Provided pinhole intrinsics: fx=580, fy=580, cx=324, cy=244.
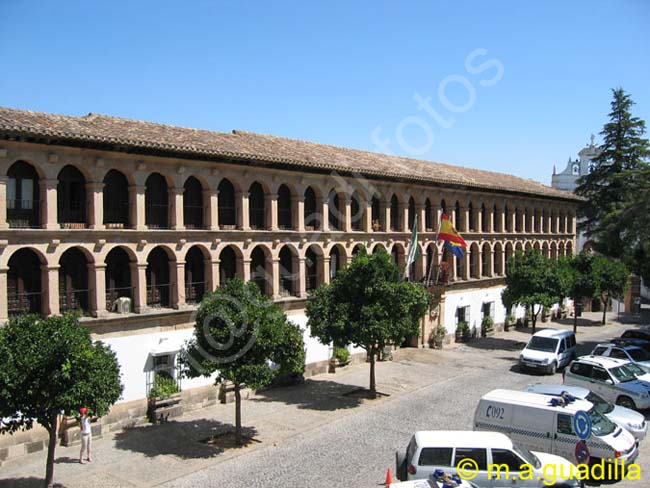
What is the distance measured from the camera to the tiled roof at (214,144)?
64.6 ft

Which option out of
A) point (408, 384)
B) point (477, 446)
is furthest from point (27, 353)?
point (408, 384)

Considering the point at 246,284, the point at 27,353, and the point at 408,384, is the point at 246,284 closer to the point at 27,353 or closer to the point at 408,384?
the point at 27,353

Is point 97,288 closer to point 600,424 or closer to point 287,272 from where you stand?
point 287,272

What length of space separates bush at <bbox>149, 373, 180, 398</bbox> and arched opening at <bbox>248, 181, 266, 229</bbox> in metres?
7.89

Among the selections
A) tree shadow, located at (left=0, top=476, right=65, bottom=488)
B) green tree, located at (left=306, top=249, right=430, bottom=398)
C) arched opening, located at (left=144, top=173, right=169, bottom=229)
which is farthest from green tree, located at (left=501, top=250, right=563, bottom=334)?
tree shadow, located at (left=0, top=476, right=65, bottom=488)

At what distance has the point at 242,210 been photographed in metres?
25.7

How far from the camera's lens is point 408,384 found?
89.8 feet

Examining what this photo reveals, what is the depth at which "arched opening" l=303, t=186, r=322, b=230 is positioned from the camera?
29.3 metres

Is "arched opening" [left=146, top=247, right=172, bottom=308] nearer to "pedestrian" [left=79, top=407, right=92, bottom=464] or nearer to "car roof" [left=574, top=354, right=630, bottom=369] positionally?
"pedestrian" [left=79, top=407, right=92, bottom=464]

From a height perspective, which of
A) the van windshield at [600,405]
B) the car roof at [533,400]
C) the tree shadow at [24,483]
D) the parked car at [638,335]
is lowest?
the tree shadow at [24,483]

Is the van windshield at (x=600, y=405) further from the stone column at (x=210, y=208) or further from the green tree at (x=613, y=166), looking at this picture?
the green tree at (x=613, y=166)

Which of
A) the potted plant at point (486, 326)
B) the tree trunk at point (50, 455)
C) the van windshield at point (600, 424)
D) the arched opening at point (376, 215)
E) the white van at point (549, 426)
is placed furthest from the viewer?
the potted plant at point (486, 326)

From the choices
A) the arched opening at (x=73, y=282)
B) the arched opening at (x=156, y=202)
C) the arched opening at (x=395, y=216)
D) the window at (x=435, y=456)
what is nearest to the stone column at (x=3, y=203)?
the arched opening at (x=73, y=282)

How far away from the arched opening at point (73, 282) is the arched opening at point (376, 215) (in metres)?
16.5
